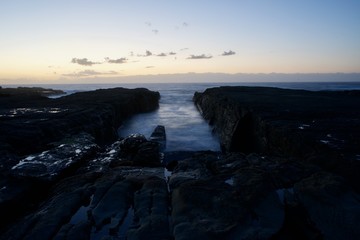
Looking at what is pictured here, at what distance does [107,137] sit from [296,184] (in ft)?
51.2

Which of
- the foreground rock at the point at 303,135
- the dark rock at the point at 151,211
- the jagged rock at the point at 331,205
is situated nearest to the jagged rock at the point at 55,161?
the dark rock at the point at 151,211

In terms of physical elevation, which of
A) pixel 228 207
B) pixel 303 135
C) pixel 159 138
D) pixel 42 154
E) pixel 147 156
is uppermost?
pixel 303 135

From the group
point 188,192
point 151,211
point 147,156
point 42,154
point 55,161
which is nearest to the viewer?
point 151,211

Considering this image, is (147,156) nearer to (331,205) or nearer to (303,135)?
(303,135)

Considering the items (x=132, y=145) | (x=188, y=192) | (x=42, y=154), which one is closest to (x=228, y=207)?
(x=188, y=192)

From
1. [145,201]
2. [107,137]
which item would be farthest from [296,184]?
[107,137]

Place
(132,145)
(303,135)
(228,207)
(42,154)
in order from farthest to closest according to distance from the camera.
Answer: (132,145) < (303,135) < (42,154) < (228,207)

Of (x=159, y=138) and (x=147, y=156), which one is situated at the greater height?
(x=147, y=156)

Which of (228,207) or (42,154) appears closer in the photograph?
(228,207)

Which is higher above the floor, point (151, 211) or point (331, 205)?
point (331, 205)

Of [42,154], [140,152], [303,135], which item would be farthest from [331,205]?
[42,154]

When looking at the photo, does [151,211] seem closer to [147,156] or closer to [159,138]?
[147,156]

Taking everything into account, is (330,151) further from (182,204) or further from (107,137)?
(107,137)

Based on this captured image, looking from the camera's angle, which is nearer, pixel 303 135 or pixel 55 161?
pixel 55 161
